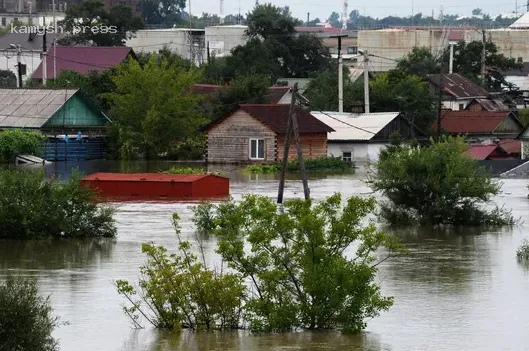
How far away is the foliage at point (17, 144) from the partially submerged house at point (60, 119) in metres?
1.38

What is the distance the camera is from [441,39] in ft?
424

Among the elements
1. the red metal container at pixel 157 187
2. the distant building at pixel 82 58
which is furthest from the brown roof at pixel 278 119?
the distant building at pixel 82 58

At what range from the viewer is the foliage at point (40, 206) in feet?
97.5

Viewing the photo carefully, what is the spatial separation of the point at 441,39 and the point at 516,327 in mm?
110641

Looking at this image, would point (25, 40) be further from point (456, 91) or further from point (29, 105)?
point (29, 105)

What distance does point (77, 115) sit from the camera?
2613 inches

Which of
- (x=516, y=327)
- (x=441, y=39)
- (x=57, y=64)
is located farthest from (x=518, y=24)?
(x=516, y=327)

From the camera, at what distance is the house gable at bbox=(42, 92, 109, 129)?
65.0m

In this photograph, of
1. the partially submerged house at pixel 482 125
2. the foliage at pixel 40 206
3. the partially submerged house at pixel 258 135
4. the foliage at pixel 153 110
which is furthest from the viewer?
the partially submerged house at pixel 482 125

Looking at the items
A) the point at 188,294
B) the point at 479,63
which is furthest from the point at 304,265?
the point at 479,63

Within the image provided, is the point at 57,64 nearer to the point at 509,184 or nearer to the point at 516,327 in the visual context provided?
the point at 509,184

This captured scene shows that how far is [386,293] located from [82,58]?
67.8 metres

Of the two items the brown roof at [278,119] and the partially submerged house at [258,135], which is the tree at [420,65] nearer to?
the brown roof at [278,119]

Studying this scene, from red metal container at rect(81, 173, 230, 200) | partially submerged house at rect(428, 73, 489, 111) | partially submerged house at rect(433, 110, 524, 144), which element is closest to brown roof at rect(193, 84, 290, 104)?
partially submerged house at rect(433, 110, 524, 144)
